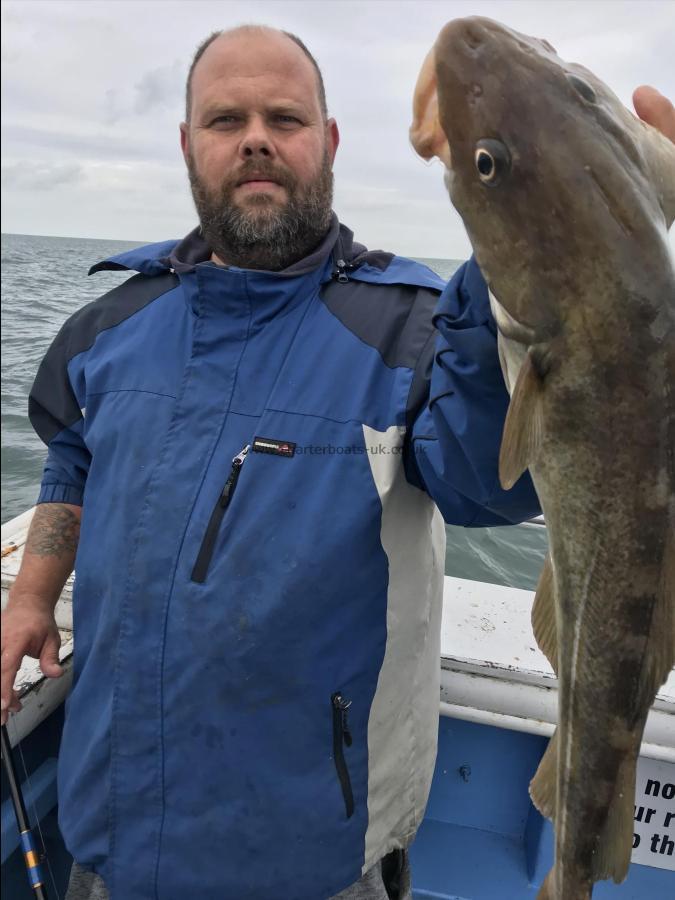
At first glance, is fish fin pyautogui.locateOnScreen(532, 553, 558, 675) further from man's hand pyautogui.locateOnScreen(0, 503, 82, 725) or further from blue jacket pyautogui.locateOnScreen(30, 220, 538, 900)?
man's hand pyautogui.locateOnScreen(0, 503, 82, 725)

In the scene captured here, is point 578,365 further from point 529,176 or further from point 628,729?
point 628,729

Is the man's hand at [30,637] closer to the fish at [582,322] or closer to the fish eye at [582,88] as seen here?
the fish at [582,322]

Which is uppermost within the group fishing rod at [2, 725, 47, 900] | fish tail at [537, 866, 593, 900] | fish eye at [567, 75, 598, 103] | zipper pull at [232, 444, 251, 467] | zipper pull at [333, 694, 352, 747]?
fish eye at [567, 75, 598, 103]

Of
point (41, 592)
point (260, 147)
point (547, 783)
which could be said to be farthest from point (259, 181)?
point (547, 783)

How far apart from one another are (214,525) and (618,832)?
1315mm

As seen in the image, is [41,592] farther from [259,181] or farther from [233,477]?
[259,181]

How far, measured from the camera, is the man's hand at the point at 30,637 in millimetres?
2334

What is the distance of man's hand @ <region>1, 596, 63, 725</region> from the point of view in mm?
2334

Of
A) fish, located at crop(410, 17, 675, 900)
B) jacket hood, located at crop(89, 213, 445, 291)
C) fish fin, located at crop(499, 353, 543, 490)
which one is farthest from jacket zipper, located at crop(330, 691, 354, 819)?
jacket hood, located at crop(89, 213, 445, 291)

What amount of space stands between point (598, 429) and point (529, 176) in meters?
0.53

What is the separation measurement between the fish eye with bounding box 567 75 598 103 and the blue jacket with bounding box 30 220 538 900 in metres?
0.86

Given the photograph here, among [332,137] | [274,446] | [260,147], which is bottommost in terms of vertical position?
[274,446]

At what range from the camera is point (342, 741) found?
2111 mm

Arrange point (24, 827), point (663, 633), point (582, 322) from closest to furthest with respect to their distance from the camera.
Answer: point (582, 322) → point (663, 633) → point (24, 827)
